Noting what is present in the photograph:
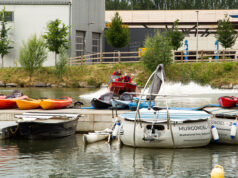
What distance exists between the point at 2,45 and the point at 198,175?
4292cm

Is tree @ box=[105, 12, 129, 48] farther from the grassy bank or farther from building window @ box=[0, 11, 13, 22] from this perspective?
building window @ box=[0, 11, 13, 22]

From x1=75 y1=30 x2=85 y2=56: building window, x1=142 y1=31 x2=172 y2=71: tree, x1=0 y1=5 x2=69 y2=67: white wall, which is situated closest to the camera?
x1=142 y1=31 x2=172 y2=71: tree

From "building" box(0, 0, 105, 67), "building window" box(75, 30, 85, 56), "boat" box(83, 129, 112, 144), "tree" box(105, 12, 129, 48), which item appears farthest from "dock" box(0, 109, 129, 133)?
"building window" box(75, 30, 85, 56)

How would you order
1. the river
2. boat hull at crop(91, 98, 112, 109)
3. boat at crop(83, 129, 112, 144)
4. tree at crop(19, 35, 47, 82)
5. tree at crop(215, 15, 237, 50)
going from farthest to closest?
1. tree at crop(215, 15, 237, 50)
2. tree at crop(19, 35, 47, 82)
3. boat hull at crop(91, 98, 112, 109)
4. boat at crop(83, 129, 112, 144)
5. the river

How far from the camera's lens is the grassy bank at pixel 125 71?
1722 inches

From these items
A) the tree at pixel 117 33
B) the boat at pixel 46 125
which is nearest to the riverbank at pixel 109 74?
the tree at pixel 117 33

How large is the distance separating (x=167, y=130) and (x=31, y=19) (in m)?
41.8

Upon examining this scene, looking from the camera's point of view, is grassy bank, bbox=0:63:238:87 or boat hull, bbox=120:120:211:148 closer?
boat hull, bbox=120:120:211:148

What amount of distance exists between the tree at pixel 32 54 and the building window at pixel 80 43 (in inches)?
182

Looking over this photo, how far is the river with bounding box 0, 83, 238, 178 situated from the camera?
36.3ft

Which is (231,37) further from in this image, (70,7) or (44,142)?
(44,142)

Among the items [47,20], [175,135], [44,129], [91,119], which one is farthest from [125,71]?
[175,135]

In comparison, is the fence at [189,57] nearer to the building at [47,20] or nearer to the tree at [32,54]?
the building at [47,20]

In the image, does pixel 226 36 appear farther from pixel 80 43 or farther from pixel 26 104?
pixel 26 104
